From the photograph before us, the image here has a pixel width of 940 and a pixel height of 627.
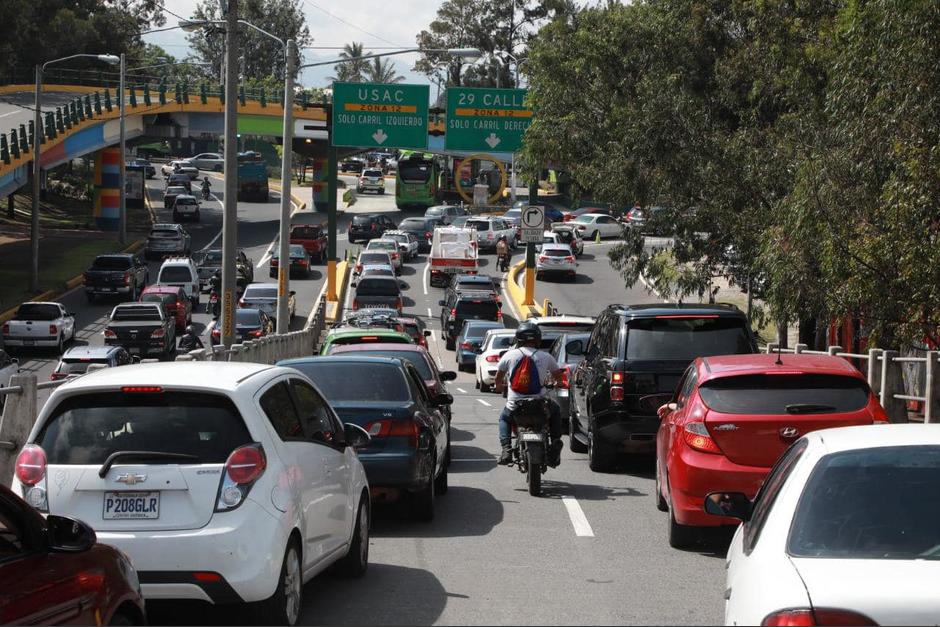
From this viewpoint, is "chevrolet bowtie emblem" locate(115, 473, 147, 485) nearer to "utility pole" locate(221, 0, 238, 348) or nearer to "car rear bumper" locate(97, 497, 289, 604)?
"car rear bumper" locate(97, 497, 289, 604)

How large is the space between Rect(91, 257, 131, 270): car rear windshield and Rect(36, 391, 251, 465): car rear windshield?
47.9m

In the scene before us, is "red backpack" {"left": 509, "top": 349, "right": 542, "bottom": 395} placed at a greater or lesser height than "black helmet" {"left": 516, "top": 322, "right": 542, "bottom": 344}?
lesser

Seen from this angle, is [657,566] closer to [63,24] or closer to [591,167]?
[591,167]

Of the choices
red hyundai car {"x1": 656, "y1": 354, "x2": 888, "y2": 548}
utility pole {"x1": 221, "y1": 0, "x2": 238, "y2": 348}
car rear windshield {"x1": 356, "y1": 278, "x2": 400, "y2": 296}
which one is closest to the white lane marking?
red hyundai car {"x1": 656, "y1": 354, "x2": 888, "y2": 548}

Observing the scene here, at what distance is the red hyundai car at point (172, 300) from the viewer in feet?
156

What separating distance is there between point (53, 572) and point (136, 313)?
37925mm

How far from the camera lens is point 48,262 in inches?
2549

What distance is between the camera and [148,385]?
8.14 meters

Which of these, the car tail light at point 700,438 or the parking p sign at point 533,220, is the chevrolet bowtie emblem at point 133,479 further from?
the parking p sign at point 533,220

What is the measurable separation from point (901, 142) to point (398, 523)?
28.7 ft

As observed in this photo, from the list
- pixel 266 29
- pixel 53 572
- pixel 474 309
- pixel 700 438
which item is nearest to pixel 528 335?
pixel 700 438

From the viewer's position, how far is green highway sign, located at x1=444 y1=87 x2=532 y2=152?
163ft

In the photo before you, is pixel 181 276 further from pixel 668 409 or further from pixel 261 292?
pixel 668 409

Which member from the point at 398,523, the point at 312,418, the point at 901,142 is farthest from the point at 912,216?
the point at 312,418
